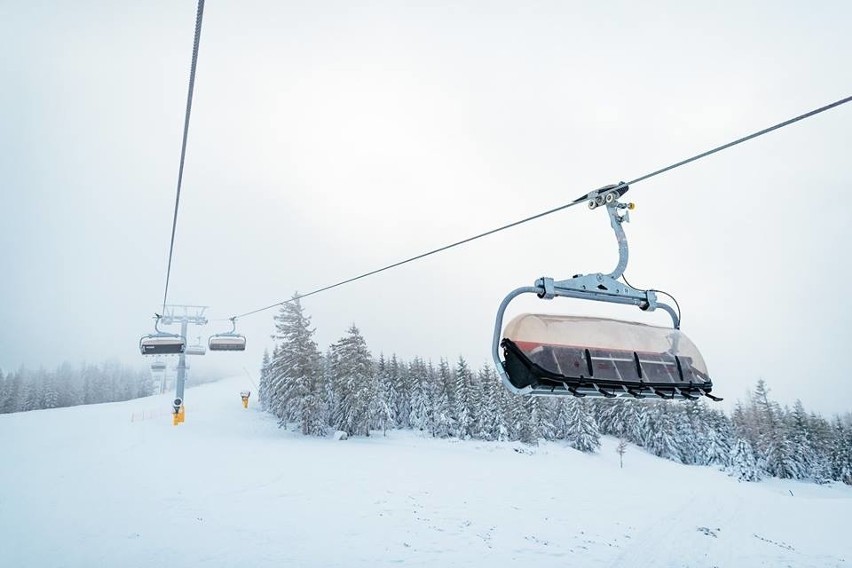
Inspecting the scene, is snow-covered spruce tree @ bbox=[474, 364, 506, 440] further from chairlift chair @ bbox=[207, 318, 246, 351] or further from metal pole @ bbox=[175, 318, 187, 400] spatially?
chairlift chair @ bbox=[207, 318, 246, 351]

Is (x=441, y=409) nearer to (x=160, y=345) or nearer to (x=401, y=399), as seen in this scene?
(x=401, y=399)

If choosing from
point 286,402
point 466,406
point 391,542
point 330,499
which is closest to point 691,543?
point 391,542

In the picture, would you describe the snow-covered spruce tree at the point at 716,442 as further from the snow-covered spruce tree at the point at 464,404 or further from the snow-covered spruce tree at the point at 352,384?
the snow-covered spruce tree at the point at 352,384

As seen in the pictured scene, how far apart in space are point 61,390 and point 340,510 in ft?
488

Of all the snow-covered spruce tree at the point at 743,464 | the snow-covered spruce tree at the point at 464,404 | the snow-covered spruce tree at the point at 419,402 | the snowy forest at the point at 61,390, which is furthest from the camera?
the snowy forest at the point at 61,390

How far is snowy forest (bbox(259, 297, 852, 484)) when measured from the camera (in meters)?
42.7

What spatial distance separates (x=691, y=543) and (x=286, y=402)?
3533cm

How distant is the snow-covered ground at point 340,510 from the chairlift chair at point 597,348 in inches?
415

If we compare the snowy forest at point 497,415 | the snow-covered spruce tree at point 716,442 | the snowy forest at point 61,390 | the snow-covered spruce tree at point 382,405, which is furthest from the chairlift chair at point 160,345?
the snowy forest at point 61,390

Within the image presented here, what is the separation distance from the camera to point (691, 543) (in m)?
20.2

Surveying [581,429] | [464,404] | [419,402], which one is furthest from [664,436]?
[419,402]

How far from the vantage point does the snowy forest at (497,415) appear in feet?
140

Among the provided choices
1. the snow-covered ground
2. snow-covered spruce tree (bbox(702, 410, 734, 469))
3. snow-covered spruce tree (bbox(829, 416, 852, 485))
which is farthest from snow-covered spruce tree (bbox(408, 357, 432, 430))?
snow-covered spruce tree (bbox(829, 416, 852, 485))

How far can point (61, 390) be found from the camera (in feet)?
395
